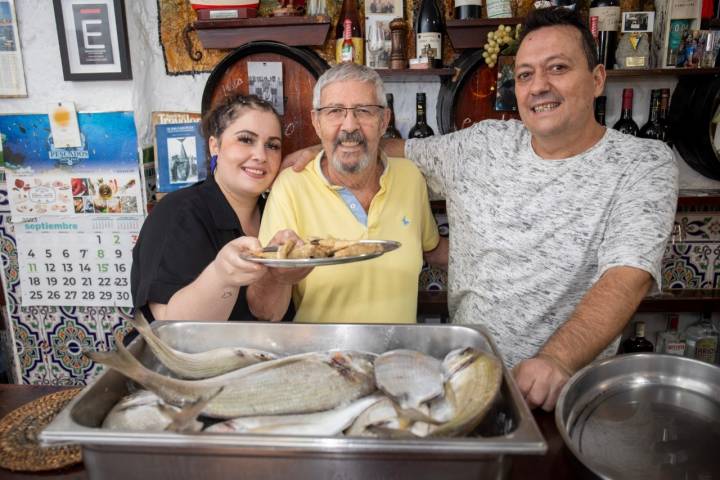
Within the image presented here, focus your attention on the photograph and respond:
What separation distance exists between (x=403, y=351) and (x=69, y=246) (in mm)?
2694

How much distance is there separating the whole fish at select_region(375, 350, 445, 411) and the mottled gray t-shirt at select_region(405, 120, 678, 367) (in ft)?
2.61

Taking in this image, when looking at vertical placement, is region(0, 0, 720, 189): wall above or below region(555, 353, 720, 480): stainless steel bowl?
above

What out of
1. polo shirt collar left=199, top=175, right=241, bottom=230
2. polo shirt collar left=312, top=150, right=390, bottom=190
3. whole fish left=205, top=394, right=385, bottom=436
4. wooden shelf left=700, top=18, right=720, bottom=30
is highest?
wooden shelf left=700, top=18, right=720, bottom=30

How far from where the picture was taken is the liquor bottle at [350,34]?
257 cm

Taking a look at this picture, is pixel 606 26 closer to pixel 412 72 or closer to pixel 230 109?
pixel 412 72

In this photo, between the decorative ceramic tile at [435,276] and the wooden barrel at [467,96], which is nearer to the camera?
the wooden barrel at [467,96]

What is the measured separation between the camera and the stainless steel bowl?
98 centimetres

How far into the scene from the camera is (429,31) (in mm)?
2643

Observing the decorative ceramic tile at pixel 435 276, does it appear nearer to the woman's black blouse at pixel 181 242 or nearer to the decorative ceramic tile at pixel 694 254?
the decorative ceramic tile at pixel 694 254

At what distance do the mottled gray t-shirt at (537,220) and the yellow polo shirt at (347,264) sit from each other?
233 mm

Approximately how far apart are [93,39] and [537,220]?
8.19 feet

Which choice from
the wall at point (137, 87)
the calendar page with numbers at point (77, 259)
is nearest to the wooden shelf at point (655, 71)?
the wall at point (137, 87)

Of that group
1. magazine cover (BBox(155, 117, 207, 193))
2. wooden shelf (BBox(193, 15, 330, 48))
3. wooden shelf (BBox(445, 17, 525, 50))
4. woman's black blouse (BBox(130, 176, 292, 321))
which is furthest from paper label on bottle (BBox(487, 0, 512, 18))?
magazine cover (BBox(155, 117, 207, 193))

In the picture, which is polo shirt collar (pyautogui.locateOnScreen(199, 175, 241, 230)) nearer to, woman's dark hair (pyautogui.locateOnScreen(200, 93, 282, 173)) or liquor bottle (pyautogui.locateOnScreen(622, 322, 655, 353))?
woman's dark hair (pyautogui.locateOnScreen(200, 93, 282, 173))
